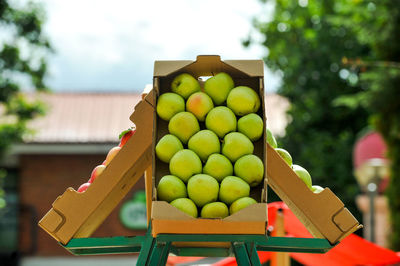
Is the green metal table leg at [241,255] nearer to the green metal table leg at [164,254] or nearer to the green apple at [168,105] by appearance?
the green metal table leg at [164,254]

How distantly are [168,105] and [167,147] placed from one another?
0.50 feet

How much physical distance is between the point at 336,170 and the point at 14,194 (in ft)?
27.8

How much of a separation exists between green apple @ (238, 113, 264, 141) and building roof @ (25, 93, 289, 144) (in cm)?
1182

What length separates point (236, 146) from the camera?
5.78 feet

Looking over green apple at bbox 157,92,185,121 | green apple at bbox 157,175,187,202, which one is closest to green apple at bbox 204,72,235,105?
green apple at bbox 157,92,185,121

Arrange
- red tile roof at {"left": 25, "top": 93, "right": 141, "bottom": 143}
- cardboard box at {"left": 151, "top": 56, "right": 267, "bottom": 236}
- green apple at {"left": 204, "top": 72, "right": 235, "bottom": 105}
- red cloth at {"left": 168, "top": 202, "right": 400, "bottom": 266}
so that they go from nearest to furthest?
cardboard box at {"left": 151, "top": 56, "right": 267, "bottom": 236} < green apple at {"left": 204, "top": 72, "right": 235, "bottom": 105} < red cloth at {"left": 168, "top": 202, "right": 400, "bottom": 266} < red tile roof at {"left": 25, "top": 93, "right": 141, "bottom": 143}

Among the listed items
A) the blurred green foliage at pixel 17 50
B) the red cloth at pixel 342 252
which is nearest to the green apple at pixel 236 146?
the red cloth at pixel 342 252

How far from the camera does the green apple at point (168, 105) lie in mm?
1827

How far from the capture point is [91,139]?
13922mm

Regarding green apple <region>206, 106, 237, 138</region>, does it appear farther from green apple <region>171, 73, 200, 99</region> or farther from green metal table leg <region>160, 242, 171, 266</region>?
green metal table leg <region>160, 242, 171, 266</region>

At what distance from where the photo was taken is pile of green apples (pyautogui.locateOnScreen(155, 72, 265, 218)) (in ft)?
5.52

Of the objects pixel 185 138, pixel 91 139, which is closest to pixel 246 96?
pixel 185 138

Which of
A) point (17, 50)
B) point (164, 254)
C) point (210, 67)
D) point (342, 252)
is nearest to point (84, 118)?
point (17, 50)

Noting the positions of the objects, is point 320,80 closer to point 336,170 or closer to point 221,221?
point 336,170
